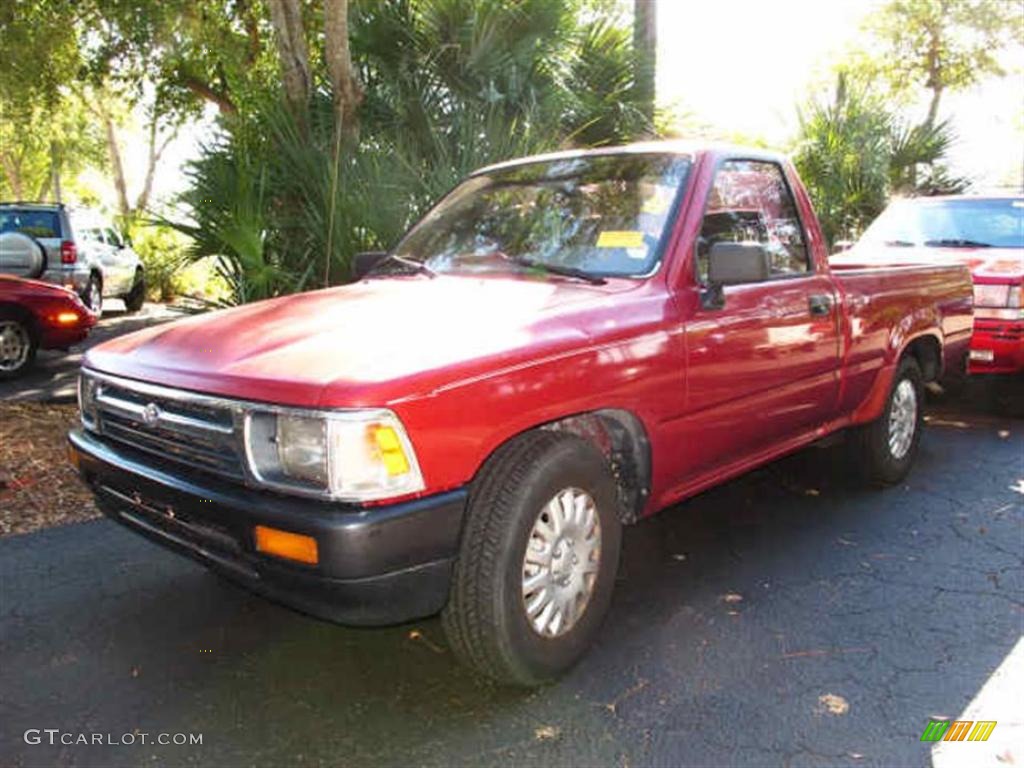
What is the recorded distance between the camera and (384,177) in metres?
6.20

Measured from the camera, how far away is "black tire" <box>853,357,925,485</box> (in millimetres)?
5113

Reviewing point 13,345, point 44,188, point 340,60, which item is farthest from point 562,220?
point 44,188

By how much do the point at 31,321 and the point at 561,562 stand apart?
7624 mm

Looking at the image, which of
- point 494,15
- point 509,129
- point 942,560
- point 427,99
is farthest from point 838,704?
point 494,15

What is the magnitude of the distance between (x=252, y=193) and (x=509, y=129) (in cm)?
209

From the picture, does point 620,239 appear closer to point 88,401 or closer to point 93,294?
point 88,401

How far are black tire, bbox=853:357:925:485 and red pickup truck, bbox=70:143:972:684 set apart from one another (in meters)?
0.67

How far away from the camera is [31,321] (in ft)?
28.9

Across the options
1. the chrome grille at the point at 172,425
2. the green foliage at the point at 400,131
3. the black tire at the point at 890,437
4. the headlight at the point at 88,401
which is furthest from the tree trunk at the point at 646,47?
the chrome grille at the point at 172,425

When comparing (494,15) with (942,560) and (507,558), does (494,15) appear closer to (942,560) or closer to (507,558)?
(942,560)

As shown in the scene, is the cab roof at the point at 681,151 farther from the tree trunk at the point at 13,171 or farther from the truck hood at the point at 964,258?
the tree trunk at the point at 13,171

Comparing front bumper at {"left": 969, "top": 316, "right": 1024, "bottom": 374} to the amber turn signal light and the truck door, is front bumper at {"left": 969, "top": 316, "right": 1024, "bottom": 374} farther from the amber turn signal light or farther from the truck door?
the amber turn signal light

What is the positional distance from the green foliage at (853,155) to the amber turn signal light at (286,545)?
9864 mm

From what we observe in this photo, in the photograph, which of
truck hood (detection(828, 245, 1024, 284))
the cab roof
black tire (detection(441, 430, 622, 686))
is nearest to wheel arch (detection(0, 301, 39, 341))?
the cab roof
